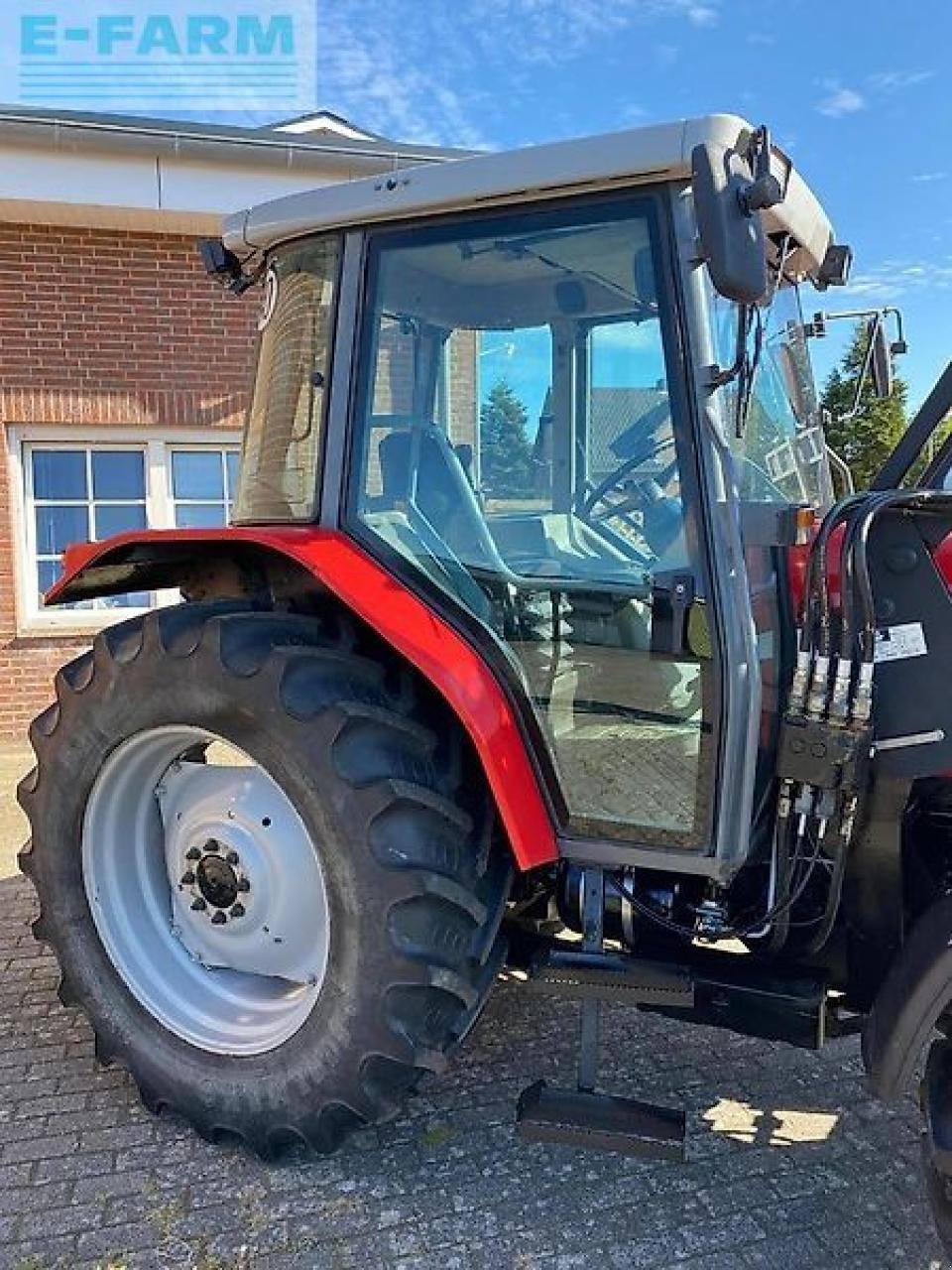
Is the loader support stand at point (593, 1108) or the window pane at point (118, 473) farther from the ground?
the window pane at point (118, 473)

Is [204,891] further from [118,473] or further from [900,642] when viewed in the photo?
[118,473]

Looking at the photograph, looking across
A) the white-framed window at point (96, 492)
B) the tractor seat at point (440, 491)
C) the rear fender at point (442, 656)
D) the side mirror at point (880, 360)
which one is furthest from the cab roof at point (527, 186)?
the white-framed window at point (96, 492)

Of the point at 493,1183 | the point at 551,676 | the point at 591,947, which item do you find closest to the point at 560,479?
the point at 551,676

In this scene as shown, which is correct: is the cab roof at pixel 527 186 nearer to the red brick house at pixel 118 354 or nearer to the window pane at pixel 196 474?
the red brick house at pixel 118 354

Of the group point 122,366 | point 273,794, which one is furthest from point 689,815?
point 122,366

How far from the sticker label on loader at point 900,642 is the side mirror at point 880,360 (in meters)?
1.15

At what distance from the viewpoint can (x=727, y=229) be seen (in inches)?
69.1

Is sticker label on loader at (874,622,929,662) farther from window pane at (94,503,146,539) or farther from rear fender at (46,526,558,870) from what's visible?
window pane at (94,503,146,539)

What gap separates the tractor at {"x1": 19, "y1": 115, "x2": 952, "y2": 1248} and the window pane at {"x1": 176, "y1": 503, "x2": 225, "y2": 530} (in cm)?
480

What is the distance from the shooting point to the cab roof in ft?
6.45

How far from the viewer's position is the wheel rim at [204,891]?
97.8 inches

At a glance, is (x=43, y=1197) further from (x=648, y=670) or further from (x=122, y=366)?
(x=122, y=366)

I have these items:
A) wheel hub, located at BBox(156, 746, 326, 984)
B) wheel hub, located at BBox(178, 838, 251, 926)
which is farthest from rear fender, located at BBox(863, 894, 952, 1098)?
wheel hub, located at BBox(178, 838, 251, 926)

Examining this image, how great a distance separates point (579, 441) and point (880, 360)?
124 centimetres
